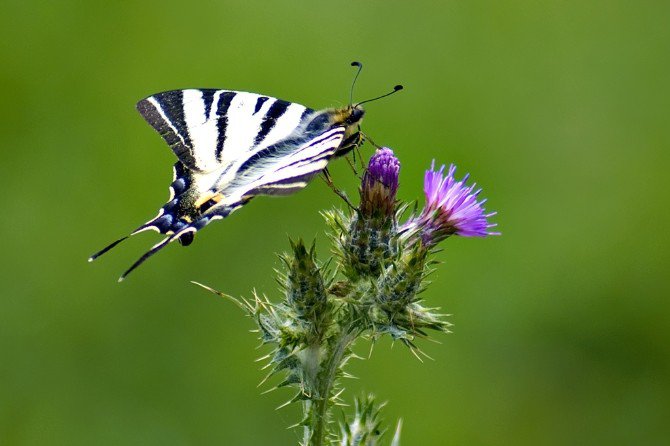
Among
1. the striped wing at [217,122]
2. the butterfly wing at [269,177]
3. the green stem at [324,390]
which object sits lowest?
the green stem at [324,390]

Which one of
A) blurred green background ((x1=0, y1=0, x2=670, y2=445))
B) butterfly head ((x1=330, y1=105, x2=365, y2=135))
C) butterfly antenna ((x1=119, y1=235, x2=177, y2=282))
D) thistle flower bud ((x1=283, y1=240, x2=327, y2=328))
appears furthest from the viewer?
blurred green background ((x1=0, y1=0, x2=670, y2=445))

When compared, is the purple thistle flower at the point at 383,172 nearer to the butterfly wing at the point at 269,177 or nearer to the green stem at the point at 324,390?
the butterfly wing at the point at 269,177

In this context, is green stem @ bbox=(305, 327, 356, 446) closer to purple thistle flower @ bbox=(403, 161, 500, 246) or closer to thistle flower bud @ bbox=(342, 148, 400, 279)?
thistle flower bud @ bbox=(342, 148, 400, 279)

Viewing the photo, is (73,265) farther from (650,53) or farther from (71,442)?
(650,53)

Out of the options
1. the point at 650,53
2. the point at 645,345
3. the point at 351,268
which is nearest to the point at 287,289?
the point at 351,268

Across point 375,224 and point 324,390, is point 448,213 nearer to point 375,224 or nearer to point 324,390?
point 375,224

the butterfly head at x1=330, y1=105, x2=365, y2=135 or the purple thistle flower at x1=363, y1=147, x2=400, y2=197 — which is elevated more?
the butterfly head at x1=330, y1=105, x2=365, y2=135

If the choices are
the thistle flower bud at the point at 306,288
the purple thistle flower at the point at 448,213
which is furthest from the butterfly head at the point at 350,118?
the thistle flower bud at the point at 306,288

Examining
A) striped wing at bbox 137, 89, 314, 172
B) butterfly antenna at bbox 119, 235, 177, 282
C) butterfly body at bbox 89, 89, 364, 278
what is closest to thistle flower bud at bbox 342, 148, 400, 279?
butterfly body at bbox 89, 89, 364, 278
